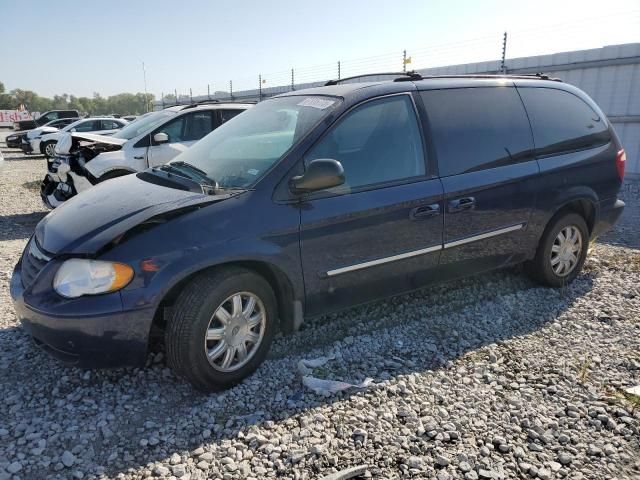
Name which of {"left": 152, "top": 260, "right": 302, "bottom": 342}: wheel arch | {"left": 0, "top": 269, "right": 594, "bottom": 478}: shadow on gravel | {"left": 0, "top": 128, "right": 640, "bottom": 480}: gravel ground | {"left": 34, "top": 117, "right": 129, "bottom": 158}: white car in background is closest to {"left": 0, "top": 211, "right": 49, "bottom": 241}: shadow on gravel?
{"left": 0, "top": 128, "right": 640, "bottom": 480}: gravel ground

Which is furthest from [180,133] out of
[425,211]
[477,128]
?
[425,211]

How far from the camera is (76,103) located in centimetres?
9350

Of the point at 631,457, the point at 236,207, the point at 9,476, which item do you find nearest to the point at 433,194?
the point at 236,207

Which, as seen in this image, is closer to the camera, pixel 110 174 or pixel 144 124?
pixel 110 174

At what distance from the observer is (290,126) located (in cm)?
342

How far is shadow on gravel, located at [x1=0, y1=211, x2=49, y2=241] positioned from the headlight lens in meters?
4.72

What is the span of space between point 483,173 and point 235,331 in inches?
88.3

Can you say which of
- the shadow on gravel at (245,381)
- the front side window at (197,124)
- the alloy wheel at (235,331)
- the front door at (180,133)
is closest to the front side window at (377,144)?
the alloy wheel at (235,331)

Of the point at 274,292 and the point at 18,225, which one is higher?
the point at 274,292

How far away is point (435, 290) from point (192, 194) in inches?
95.7

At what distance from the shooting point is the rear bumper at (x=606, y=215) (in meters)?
4.54

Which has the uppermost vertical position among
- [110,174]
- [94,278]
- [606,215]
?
[110,174]

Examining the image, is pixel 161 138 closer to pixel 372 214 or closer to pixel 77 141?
pixel 77 141

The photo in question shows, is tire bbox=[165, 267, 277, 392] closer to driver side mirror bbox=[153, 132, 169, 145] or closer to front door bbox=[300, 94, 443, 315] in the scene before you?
front door bbox=[300, 94, 443, 315]
